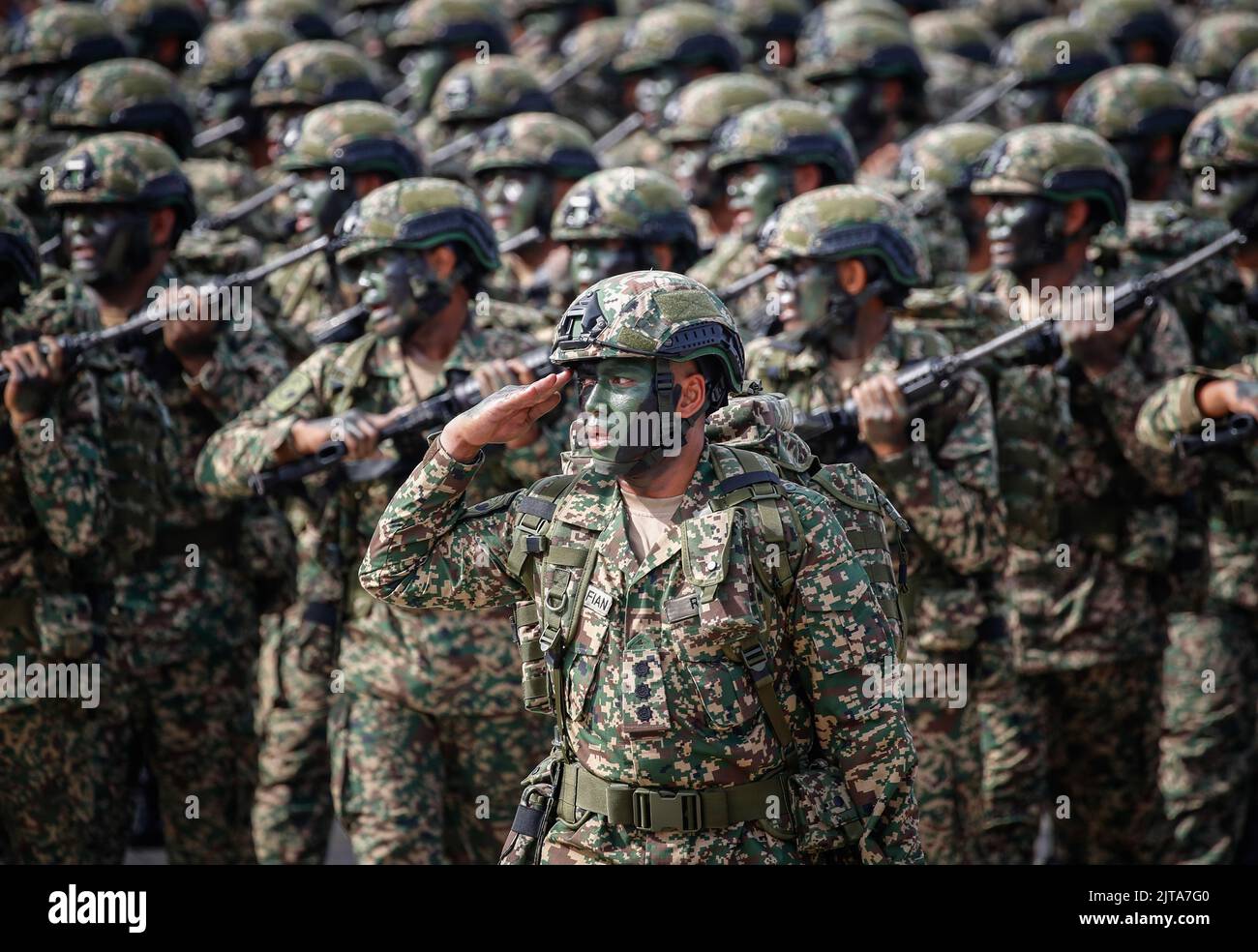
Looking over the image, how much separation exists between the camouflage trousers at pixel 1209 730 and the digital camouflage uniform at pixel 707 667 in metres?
4.31

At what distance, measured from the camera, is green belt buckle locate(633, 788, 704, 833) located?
529cm

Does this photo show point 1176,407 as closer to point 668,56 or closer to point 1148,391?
point 1148,391

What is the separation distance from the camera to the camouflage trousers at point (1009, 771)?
834cm

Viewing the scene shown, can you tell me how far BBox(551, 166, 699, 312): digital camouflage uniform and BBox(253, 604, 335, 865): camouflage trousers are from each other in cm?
210

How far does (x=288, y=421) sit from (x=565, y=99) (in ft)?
28.5

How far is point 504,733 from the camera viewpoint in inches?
301

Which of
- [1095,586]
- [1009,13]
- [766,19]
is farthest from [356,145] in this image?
[1009,13]

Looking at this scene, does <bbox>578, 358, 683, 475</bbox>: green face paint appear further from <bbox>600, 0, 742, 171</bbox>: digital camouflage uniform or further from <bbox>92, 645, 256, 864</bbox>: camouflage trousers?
<bbox>600, 0, 742, 171</bbox>: digital camouflage uniform

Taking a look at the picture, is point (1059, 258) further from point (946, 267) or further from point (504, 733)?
point (504, 733)

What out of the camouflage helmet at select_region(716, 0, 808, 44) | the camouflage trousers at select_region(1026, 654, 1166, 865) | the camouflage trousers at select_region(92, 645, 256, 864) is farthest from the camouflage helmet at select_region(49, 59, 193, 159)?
the camouflage trousers at select_region(1026, 654, 1166, 865)

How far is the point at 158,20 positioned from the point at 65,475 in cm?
733

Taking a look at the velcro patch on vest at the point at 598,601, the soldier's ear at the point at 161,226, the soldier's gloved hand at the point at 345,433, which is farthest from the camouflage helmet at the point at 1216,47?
the velcro patch on vest at the point at 598,601

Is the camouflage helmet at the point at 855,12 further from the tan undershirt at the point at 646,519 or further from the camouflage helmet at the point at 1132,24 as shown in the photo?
the tan undershirt at the point at 646,519
